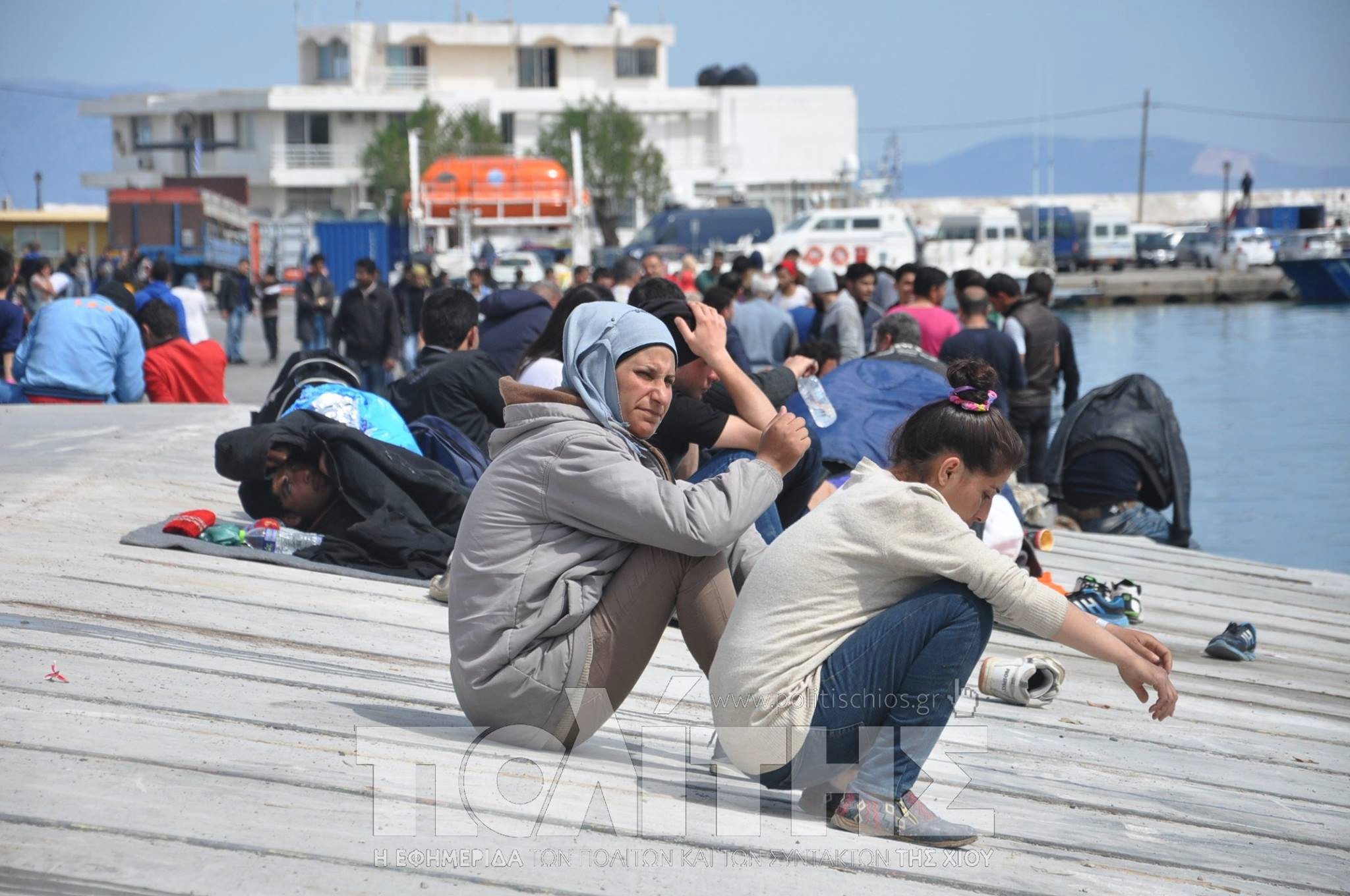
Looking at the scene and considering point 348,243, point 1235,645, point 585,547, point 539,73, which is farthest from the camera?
point 539,73

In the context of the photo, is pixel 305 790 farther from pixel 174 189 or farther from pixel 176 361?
pixel 174 189

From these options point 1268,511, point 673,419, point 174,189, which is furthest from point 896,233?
point 673,419

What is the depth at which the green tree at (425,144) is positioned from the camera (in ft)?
189

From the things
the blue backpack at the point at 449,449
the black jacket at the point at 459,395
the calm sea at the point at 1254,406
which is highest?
the black jacket at the point at 459,395

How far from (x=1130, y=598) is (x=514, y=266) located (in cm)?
3313

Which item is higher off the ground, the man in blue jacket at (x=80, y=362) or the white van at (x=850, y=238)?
the white van at (x=850, y=238)

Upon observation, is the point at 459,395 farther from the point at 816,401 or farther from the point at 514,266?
the point at 514,266

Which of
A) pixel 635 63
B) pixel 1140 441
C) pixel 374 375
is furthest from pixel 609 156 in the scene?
pixel 1140 441

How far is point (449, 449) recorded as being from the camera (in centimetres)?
663

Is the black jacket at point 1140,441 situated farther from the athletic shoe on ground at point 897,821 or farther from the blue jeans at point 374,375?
the blue jeans at point 374,375

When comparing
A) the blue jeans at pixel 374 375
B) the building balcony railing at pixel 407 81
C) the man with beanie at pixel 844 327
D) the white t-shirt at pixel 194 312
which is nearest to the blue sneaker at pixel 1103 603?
the man with beanie at pixel 844 327

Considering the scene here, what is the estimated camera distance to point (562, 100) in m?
62.5

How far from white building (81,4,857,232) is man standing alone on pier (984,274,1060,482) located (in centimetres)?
4985

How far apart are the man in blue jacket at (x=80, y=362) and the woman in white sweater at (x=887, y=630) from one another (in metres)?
7.39
